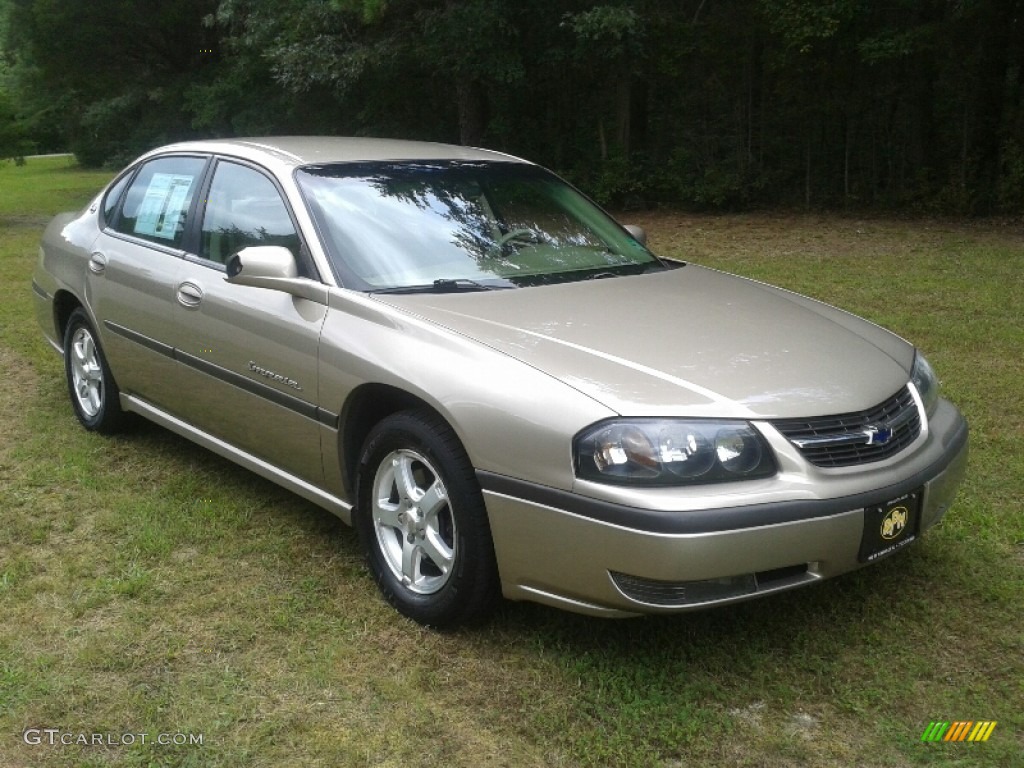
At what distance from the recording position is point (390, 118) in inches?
827

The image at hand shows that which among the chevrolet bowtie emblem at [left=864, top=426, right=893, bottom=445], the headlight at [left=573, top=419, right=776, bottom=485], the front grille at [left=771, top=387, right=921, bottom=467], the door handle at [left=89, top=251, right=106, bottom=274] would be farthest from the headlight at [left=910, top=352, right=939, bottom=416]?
the door handle at [left=89, top=251, right=106, bottom=274]

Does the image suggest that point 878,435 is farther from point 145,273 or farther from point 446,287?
point 145,273

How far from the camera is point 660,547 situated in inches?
114

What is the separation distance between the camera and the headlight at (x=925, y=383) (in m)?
3.73

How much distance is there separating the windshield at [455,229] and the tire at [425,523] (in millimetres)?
639

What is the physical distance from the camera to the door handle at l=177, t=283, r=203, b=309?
4414 millimetres

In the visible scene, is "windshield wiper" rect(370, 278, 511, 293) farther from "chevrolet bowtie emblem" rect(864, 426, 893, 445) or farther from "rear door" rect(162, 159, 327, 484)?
"chevrolet bowtie emblem" rect(864, 426, 893, 445)

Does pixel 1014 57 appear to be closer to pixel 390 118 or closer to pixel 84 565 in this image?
pixel 390 118

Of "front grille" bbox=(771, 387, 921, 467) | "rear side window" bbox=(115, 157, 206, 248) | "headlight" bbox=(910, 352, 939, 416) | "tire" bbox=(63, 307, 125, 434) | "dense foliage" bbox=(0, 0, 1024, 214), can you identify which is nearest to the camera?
"front grille" bbox=(771, 387, 921, 467)

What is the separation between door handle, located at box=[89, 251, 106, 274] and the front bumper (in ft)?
9.23

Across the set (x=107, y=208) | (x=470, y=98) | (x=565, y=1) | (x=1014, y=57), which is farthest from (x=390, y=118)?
(x=107, y=208)

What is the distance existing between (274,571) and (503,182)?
187 cm

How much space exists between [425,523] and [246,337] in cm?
112

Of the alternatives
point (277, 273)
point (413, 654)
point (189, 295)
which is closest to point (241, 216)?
point (189, 295)
